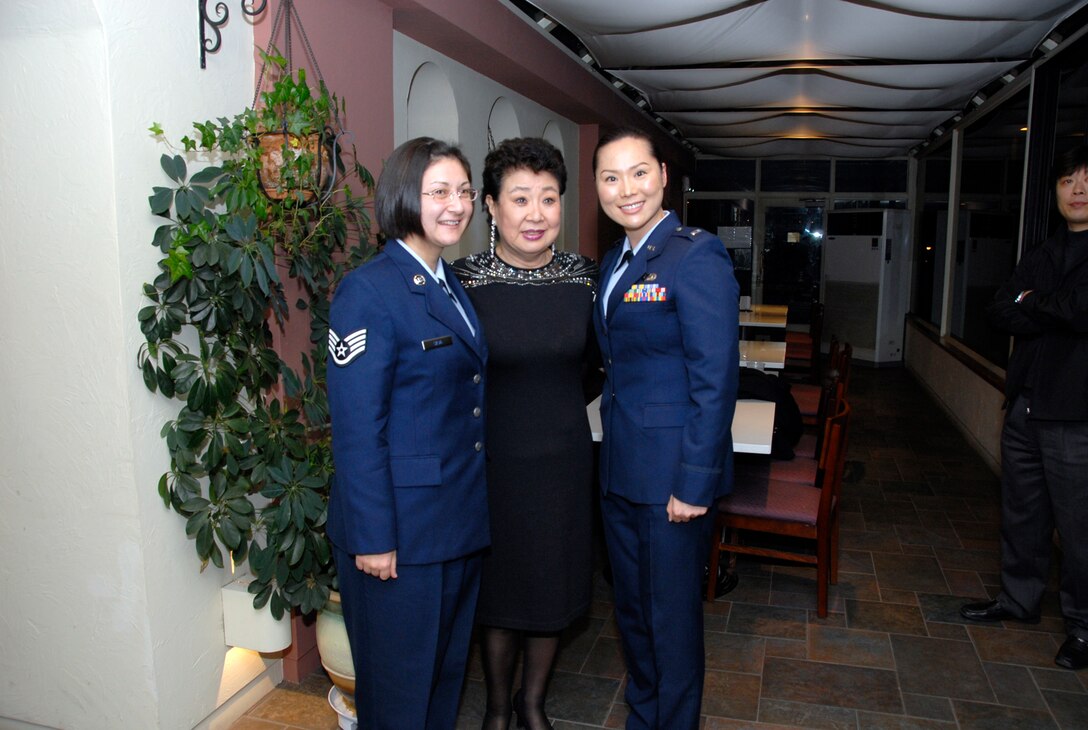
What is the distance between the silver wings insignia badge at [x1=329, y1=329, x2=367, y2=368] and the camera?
1.94 m

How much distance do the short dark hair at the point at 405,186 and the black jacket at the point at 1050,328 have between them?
8.06 ft

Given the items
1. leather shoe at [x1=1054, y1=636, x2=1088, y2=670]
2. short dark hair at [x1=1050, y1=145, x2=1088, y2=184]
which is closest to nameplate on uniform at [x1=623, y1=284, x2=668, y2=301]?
short dark hair at [x1=1050, y1=145, x2=1088, y2=184]

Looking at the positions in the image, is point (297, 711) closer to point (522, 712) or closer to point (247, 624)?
point (247, 624)

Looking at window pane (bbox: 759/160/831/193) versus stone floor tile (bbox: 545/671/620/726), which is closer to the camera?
stone floor tile (bbox: 545/671/620/726)

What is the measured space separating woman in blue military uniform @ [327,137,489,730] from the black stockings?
354 millimetres

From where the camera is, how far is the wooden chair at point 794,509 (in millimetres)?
3541

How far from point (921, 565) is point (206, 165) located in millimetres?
3868

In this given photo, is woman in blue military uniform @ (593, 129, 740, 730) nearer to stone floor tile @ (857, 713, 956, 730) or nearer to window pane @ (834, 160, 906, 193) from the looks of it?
stone floor tile @ (857, 713, 956, 730)

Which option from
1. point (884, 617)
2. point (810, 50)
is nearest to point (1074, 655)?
point (884, 617)

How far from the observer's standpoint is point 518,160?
2.38m

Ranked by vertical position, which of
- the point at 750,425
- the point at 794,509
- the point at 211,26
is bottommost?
the point at 794,509

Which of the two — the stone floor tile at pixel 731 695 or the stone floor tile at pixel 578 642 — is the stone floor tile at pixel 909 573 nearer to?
the stone floor tile at pixel 731 695

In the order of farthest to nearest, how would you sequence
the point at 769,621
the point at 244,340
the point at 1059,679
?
the point at 769,621 → the point at 1059,679 → the point at 244,340

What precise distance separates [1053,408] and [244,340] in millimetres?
2995
